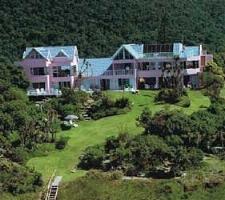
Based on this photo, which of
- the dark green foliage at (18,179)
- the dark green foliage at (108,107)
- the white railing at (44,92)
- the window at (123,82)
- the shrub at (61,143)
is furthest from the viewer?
the window at (123,82)

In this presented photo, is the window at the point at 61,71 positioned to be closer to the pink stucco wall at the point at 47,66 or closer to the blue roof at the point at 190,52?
the pink stucco wall at the point at 47,66

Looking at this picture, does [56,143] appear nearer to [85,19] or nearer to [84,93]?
[84,93]

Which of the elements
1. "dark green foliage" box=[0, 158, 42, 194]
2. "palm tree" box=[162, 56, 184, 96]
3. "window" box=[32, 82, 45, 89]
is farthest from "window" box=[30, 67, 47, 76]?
"dark green foliage" box=[0, 158, 42, 194]

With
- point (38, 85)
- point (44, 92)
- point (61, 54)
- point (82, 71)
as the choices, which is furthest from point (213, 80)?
point (38, 85)

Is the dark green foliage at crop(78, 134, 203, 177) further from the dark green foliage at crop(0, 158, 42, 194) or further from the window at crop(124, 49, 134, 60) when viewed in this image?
the window at crop(124, 49, 134, 60)

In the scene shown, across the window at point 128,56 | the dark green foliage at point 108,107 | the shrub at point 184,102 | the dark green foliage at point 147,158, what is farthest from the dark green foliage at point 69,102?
the dark green foliage at point 147,158

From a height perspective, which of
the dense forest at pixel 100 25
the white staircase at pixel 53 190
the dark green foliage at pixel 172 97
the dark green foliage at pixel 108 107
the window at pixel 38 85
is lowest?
the white staircase at pixel 53 190

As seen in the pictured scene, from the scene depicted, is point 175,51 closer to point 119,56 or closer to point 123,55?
point 123,55

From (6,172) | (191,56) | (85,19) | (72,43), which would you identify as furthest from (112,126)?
(85,19)
